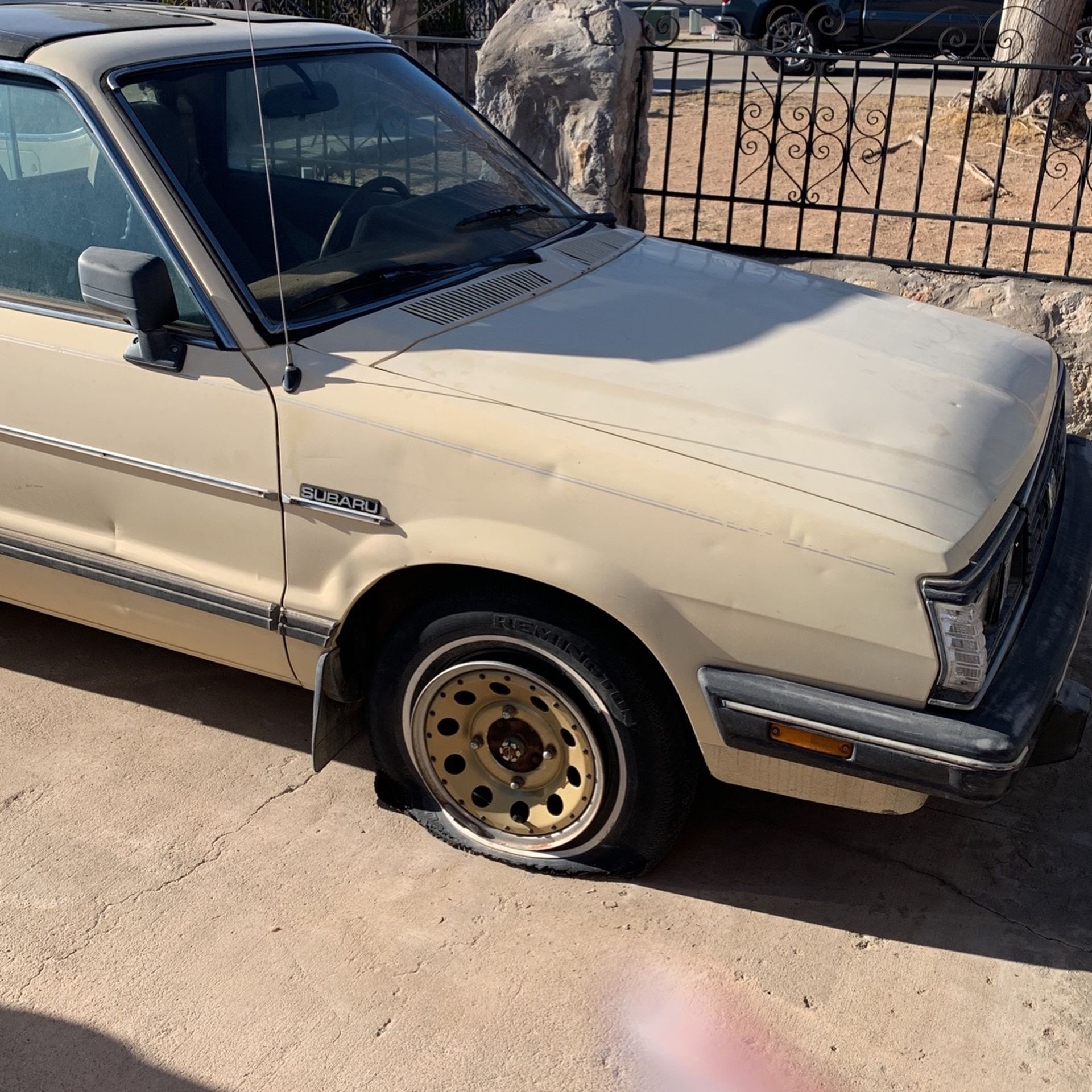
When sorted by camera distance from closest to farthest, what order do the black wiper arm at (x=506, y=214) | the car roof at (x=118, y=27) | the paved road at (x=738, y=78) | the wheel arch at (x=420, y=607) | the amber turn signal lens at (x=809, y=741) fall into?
the amber turn signal lens at (x=809, y=741)
the wheel arch at (x=420, y=607)
the car roof at (x=118, y=27)
the black wiper arm at (x=506, y=214)
the paved road at (x=738, y=78)

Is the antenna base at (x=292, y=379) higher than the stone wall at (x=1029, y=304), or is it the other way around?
the antenna base at (x=292, y=379)

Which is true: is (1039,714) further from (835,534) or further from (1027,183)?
(1027,183)

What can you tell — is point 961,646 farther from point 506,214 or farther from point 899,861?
point 506,214

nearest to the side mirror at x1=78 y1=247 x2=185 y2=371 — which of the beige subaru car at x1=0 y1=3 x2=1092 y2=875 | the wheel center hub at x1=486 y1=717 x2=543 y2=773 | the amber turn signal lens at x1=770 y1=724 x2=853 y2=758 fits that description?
the beige subaru car at x1=0 y1=3 x2=1092 y2=875

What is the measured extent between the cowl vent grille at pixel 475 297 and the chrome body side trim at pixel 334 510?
20.9 inches

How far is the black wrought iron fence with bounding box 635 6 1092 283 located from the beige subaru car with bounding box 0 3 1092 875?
2.45 m

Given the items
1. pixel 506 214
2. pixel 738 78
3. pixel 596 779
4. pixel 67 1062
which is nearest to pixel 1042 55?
pixel 738 78

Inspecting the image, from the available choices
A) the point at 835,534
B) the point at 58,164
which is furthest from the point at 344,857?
the point at 58,164

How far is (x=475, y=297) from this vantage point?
3.14 metres

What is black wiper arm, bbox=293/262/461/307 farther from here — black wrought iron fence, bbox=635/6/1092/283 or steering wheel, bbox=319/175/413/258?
black wrought iron fence, bbox=635/6/1092/283

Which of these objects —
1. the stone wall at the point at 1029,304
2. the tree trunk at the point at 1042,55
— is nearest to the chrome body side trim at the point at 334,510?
the stone wall at the point at 1029,304

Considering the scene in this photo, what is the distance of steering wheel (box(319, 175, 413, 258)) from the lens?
3191 mm

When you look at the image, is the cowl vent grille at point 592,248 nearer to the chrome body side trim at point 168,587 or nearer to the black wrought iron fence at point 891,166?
the chrome body side trim at point 168,587

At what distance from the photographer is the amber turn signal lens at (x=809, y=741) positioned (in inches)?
99.3
